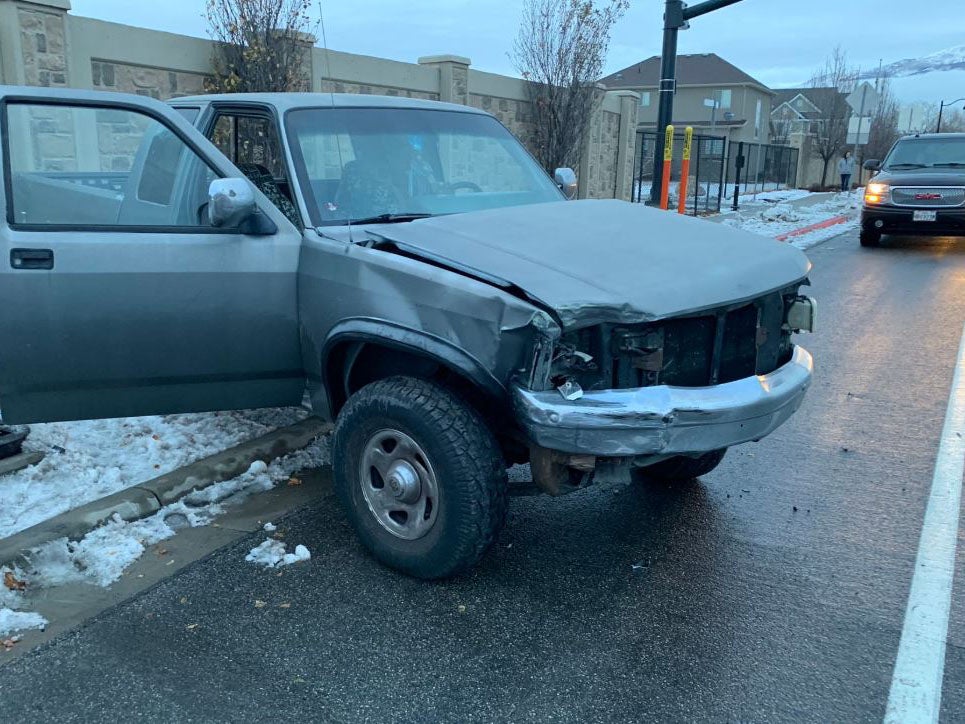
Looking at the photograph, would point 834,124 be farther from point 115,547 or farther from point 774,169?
point 115,547

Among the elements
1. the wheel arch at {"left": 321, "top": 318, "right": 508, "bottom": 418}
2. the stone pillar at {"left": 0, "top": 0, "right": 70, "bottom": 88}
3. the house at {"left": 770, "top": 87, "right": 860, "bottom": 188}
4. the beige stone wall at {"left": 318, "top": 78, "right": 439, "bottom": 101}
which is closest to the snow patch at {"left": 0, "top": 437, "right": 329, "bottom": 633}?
the wheel arch at {"left": 321, "top": 318, "right": 508, "bottom": 418}

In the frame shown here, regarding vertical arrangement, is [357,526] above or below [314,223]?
below

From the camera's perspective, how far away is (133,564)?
3.74 m

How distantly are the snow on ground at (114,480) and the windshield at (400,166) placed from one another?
1.56 m

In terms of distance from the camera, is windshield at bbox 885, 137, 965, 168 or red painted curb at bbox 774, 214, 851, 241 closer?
windshield at bbox 885, 137, 965, 168

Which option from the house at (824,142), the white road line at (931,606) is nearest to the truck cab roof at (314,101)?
the white road line at (931,606)

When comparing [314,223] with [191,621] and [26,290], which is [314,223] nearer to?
[26,290]

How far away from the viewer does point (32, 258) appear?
365 cm

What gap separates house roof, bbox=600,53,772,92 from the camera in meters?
58.2

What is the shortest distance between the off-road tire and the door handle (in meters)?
2.99

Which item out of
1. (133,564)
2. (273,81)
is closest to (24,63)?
(273,81)

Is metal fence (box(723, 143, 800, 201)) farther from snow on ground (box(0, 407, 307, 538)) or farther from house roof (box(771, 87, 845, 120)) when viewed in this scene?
snow on ground (box(0, 407, 307, 538))

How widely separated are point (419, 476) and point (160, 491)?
1.52 m

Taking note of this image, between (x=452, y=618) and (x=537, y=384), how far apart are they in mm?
1006
